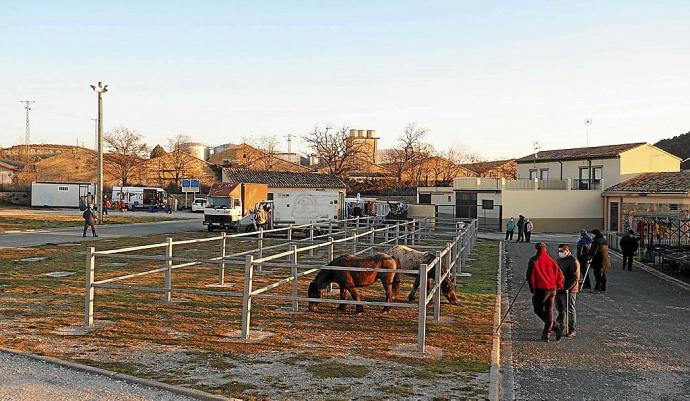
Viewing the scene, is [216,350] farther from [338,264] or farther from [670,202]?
[670,202]

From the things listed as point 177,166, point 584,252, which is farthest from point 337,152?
point 584,252

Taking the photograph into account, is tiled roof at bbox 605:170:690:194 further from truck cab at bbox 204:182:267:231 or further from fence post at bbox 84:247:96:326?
→ fence post at bbox 84:247:96:326

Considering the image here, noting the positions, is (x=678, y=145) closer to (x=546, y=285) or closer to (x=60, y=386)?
(x=546, y=285)

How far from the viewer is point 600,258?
16984mm

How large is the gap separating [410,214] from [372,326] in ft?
119

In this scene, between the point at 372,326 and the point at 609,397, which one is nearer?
the point at 609,397

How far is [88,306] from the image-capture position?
10555 mm

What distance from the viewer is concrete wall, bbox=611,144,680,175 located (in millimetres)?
50447

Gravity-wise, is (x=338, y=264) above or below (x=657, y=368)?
above

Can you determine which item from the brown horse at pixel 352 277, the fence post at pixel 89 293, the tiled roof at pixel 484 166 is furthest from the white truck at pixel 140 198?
the fence post at pixel 89 293

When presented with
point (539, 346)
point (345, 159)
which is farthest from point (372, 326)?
point (345, 159)

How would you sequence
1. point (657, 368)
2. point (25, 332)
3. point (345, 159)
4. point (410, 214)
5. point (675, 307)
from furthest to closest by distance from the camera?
1. point (345, 159)
2. point (410, 214)
3. point (675, 307)
4. point (25, 332)
5. point (657, 368)

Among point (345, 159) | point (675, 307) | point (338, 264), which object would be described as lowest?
point (675, 307)

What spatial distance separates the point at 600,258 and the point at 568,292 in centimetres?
658
